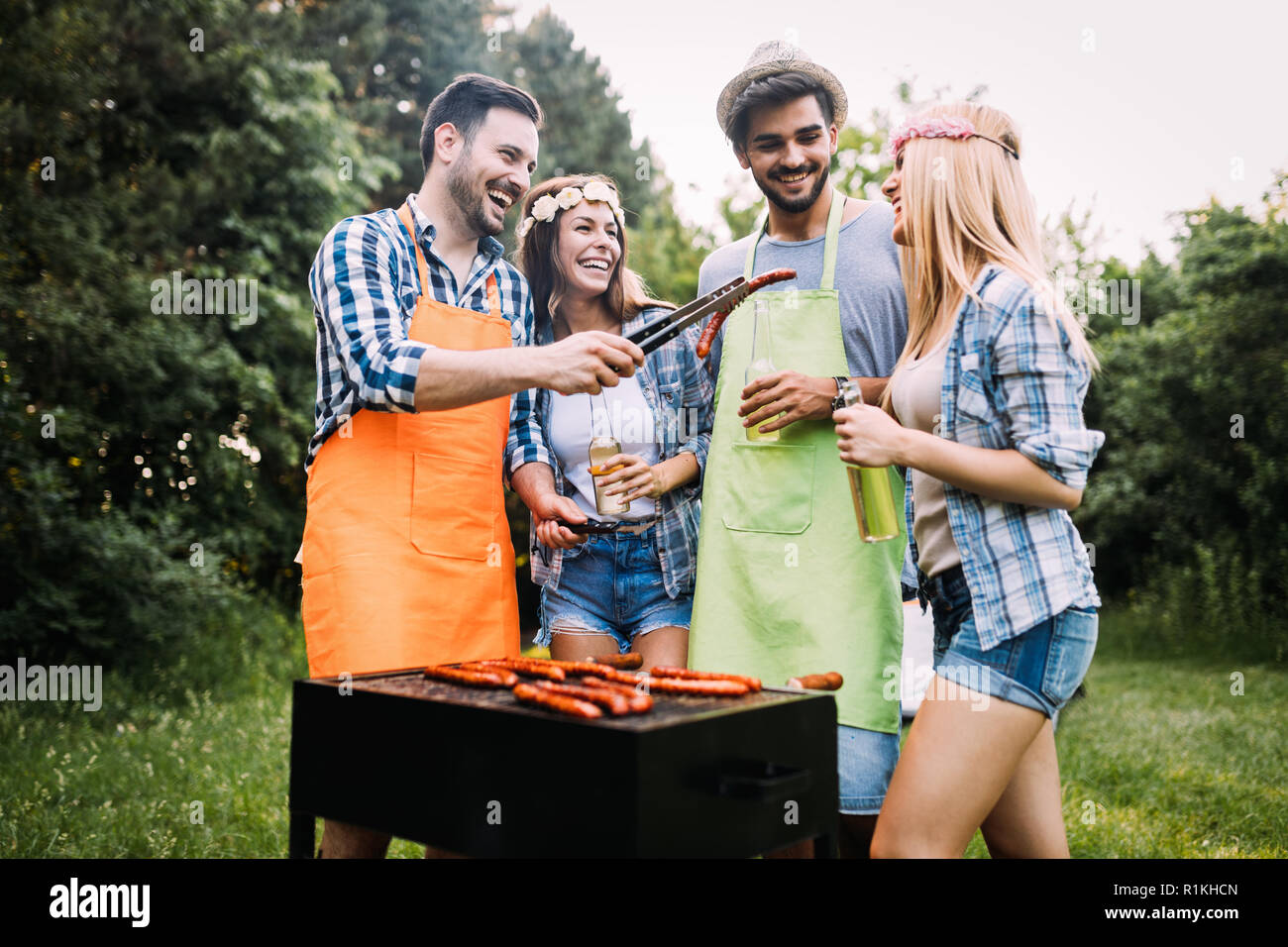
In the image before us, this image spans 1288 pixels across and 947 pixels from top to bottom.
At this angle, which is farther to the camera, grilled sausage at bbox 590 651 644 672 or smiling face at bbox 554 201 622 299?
smiling face at bbox 554 201 622 299

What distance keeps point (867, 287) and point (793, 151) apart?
46cm

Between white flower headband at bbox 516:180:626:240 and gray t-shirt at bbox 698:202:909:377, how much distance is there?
62 centimetres

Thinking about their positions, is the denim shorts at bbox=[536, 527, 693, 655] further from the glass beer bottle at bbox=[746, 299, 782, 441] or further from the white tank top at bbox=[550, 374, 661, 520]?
the glass beer bottle at bbox=[746, 299, 782, 441]

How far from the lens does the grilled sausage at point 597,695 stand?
1.76 m

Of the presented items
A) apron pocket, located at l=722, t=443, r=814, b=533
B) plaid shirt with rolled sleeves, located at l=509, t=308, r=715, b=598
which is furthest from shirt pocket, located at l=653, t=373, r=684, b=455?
apron pocket, located at l=722, t=443, r=814, b=533

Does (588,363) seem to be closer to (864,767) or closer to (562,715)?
(562,715)

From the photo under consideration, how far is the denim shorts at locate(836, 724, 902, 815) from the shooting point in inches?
106

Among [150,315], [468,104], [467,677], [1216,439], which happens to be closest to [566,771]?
[467,677]
